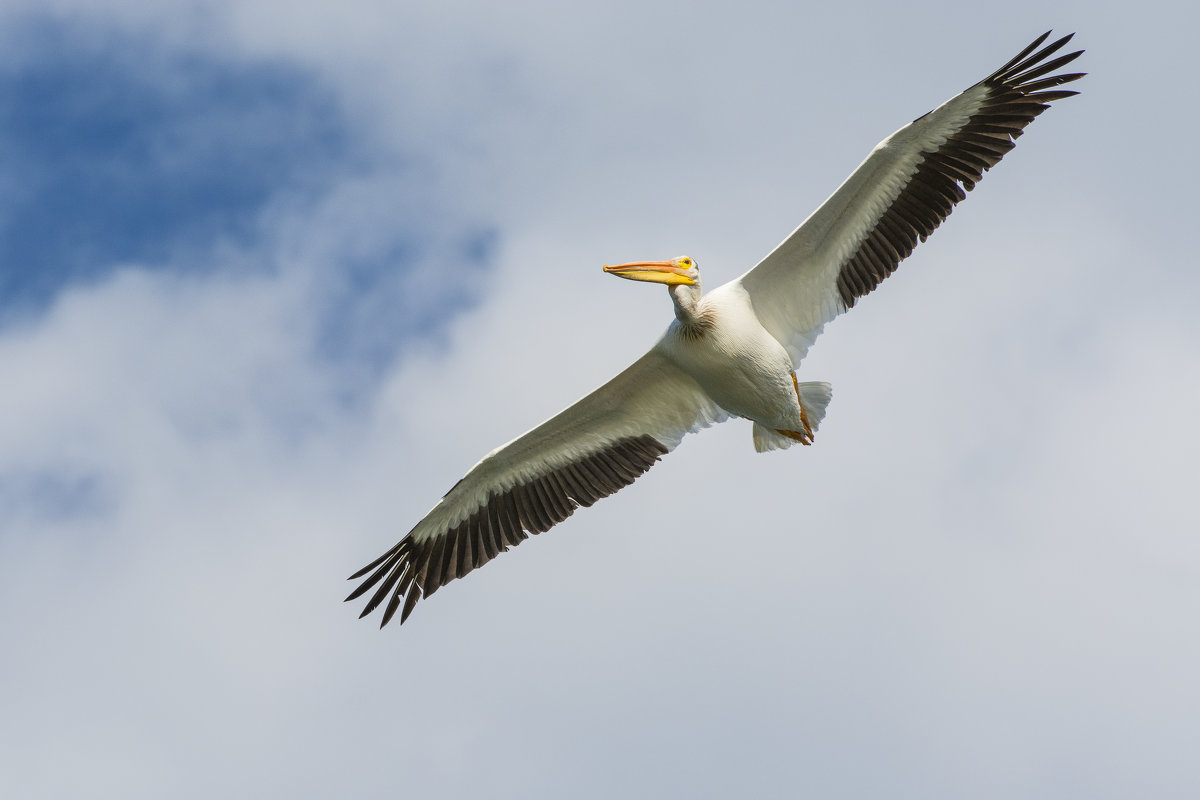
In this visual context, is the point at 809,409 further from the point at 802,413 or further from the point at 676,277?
the point at 676,277

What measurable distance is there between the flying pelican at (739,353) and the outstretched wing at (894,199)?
1 cm

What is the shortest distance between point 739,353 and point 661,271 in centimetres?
96

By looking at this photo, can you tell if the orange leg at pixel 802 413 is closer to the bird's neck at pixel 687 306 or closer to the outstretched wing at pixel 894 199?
the outstretched wing at pixel 894 199

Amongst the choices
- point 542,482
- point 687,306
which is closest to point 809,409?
point 687,306

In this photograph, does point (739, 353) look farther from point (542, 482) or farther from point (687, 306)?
point (542, 482)

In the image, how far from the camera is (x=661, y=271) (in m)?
13.9

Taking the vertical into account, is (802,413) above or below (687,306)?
below

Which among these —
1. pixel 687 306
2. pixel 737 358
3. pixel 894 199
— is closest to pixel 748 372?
pixel 737 358

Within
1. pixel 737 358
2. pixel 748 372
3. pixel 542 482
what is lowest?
pixel 748 372

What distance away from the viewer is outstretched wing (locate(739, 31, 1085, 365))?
13.7 m

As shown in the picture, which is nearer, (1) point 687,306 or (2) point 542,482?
(1) point 687,306

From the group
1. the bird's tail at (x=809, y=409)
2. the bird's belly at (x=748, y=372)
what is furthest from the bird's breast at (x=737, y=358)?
the bird's tail at (x=809, y=409)

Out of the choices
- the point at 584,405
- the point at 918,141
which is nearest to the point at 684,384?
the point at 584,405

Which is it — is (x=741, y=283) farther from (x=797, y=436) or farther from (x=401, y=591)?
(x=401, y=591)
